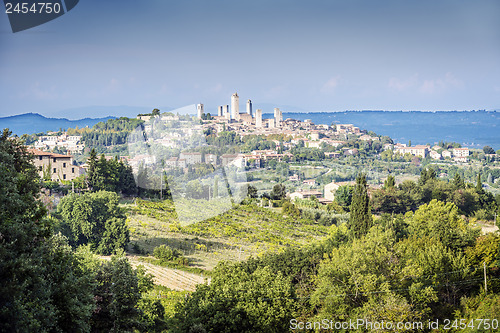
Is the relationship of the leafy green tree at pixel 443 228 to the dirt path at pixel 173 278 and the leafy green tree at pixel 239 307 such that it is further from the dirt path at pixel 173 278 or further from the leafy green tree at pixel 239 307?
the dirt path at pixel 173 278

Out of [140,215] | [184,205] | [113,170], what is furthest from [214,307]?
[113,170]

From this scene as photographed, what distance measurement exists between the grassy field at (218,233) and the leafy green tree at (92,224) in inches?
26.4

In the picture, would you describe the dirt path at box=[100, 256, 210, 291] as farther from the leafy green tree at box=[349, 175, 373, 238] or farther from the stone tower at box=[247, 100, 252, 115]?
the stone tower at box=[247, 100, 252, 115]

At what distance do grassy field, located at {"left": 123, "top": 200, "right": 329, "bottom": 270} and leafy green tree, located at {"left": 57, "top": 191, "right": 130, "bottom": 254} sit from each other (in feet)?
2.20

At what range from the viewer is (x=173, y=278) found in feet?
36.7

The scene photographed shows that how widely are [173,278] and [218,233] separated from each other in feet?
16.3

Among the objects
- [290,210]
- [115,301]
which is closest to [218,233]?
[290,210]

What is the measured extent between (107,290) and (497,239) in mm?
8923

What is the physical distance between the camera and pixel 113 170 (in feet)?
65.4

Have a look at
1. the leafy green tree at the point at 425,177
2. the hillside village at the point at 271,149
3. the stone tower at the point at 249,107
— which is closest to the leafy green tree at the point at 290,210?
the hillside village at the point at 271,149

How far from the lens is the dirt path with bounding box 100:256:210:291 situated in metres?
10.6

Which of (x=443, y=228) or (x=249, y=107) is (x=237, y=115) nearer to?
(x=249, y=107)

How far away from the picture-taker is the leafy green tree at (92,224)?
1336cm

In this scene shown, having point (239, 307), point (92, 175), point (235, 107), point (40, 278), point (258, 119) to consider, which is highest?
point (235, 107)
